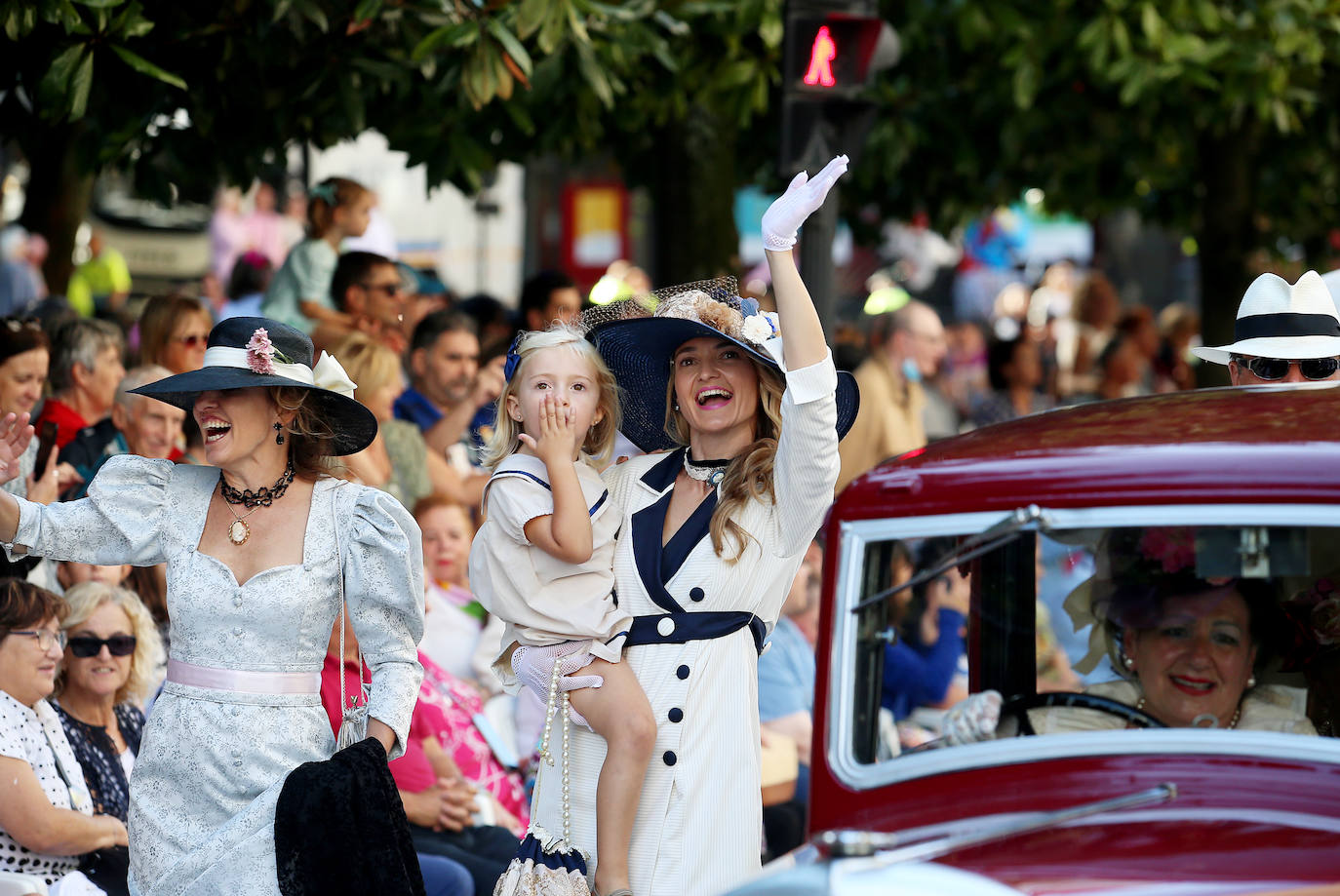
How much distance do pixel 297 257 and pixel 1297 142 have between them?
6.52 metres

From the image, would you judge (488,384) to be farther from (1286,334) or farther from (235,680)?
(235,680)

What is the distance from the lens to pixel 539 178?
74.6 feet

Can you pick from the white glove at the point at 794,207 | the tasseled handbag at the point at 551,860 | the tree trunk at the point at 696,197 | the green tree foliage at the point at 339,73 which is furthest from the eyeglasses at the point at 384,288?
the white glove at the point at 794,207

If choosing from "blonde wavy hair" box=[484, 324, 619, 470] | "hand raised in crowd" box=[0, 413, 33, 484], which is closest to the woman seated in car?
"blonde wavy hair" box=[484, 324, 619, 470]

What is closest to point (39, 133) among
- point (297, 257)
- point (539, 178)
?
point (297, 257)

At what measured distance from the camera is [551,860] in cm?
396

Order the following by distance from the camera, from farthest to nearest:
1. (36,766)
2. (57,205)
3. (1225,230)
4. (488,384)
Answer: (1225,230)
(57,205)
(488,384)
(36,766)

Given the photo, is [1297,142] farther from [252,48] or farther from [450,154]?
[252,48]

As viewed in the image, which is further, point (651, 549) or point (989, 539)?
point (651, 549)

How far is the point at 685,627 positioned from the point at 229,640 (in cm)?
106

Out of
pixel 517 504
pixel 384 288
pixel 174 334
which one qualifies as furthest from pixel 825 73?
pixel 517 504

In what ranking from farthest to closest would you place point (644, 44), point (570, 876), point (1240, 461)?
point (644, 44), point (570, 876), point (1240, 461)

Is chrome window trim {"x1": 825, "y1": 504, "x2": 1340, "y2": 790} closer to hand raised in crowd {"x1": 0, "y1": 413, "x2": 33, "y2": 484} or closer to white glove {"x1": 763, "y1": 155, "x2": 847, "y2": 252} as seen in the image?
white glove {"x1": 763, "y1": 155, "x2": 847, "y2": 252}

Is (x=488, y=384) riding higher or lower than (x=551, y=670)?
higher
